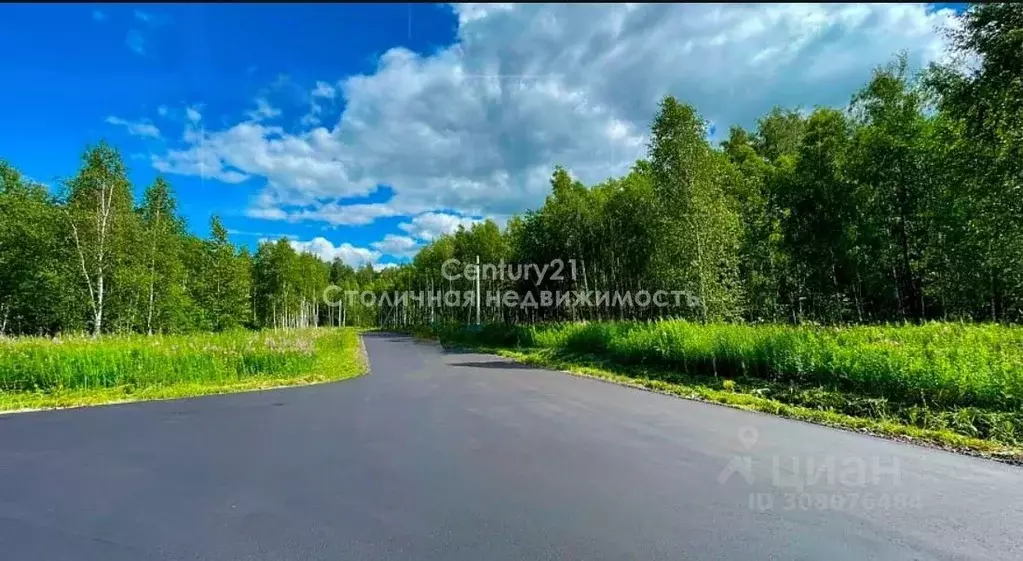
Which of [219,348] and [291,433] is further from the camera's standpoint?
[219,348]

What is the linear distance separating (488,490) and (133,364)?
11.3 m

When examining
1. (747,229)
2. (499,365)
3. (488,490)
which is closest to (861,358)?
(488,490)

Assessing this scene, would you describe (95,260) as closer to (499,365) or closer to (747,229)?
(499,365)

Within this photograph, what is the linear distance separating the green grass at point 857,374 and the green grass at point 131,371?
8.43 m

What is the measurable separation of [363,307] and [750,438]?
255 feet

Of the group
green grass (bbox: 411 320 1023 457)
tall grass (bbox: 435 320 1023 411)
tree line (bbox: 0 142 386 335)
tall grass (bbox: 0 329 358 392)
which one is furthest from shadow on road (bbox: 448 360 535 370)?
tree line (bbox: 0 142 386 335)

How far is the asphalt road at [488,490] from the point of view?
11.3ft

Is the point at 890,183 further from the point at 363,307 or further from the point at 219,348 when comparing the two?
the point at 363,307

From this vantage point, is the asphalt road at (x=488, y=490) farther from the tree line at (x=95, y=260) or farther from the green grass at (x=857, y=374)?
the tree line at (x=95, y=260)

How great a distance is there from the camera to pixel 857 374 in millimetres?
8547

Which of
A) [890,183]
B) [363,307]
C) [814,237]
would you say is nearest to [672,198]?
[890,183]

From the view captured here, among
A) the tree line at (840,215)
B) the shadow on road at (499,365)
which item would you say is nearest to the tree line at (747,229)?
the tree line at (840,215)

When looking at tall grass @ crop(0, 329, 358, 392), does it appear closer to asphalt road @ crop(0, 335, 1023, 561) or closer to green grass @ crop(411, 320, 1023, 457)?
asphalt road @ crop(0, 335, 1023, 561)

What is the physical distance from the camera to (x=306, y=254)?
50.8 metres
